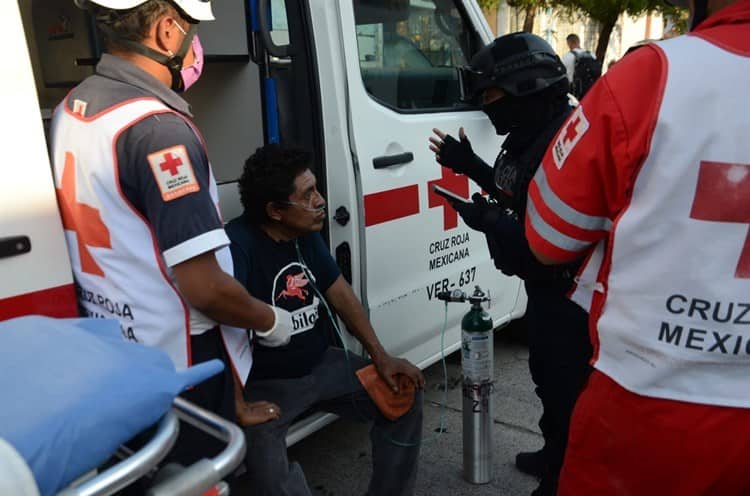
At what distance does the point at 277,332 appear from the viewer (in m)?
1.84

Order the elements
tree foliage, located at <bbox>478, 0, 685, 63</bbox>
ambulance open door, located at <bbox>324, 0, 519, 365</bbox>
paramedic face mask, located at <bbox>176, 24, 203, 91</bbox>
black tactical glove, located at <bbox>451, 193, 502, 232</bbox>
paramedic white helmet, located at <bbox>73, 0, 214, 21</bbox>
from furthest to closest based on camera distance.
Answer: tree foliage, located at <bbox>478, 0, 685, 63</bbox> < ambulance open door, located at <bbox>324, 0, 519, 365</bbox> < black tactical glove, located at <bbox>451, 193, 502, 232</bbox> < paramedic face mask, located at <bbox>176, 24, 203, 91</bbox> < paramedic white helmet, located at <bbox>73, 0, 214, 21</bbox>

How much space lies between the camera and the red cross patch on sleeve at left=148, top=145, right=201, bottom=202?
1450mm

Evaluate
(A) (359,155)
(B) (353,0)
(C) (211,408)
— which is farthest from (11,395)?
(B) (353,0)

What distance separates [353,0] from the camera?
244 cm

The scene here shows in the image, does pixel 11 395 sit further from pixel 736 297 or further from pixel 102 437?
pixel 736 297

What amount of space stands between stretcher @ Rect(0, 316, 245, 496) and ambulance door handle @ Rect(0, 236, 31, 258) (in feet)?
1.42

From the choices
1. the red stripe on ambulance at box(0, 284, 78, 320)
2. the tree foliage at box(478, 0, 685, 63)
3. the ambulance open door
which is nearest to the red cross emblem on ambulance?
the ambulance open door

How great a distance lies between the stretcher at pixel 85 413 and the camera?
815 millimetres

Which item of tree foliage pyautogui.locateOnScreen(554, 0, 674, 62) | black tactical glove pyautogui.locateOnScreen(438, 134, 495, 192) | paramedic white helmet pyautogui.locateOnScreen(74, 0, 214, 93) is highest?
tree foliage pyautogui.locateOnScreen(554, 0, 674, 62)

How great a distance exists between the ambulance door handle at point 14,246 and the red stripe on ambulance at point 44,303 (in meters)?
0.09

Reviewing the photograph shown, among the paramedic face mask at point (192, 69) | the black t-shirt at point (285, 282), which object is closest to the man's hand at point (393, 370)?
the black t-shirt at point (285, 282)

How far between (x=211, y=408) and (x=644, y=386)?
103 centimetres

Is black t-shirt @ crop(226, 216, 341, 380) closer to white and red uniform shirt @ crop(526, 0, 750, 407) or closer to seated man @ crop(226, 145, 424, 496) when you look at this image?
seated man @ crop(226, 145, 424, 496)

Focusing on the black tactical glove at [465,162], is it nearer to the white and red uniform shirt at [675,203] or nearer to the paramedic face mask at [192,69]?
the paramedic face mask at [192,69]
